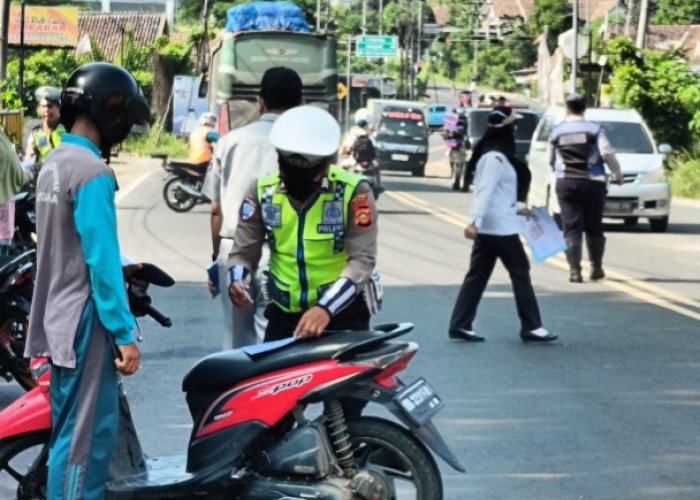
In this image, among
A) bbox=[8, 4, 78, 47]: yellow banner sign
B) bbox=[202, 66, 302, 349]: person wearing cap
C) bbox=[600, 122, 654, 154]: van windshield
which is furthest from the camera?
bbox=[8, 4, 78, 47]: yellow banner sign

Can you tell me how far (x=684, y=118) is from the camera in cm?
3700

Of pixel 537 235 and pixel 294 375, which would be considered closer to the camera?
pixel 294 375

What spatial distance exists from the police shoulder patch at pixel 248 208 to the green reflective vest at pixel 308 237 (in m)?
0.04

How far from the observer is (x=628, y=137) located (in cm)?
2467

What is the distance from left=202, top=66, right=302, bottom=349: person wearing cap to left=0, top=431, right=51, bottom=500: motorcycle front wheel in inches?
59.0

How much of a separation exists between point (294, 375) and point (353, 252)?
594 mm

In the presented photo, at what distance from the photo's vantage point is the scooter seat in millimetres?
5664

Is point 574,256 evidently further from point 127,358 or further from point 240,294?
point 127,358

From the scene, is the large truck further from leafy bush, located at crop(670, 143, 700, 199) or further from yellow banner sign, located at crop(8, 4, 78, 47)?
yellow banner sign, located at crop(8, 4, 78, 47)

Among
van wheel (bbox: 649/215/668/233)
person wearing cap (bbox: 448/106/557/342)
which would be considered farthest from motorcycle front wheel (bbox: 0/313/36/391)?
van wheel (bbox: 649/215/668/233)

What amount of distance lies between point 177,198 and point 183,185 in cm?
24

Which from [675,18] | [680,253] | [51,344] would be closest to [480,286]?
[51,344]

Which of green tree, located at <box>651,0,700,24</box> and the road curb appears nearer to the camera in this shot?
the road curb

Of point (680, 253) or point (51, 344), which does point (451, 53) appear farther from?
point (51, 344)
